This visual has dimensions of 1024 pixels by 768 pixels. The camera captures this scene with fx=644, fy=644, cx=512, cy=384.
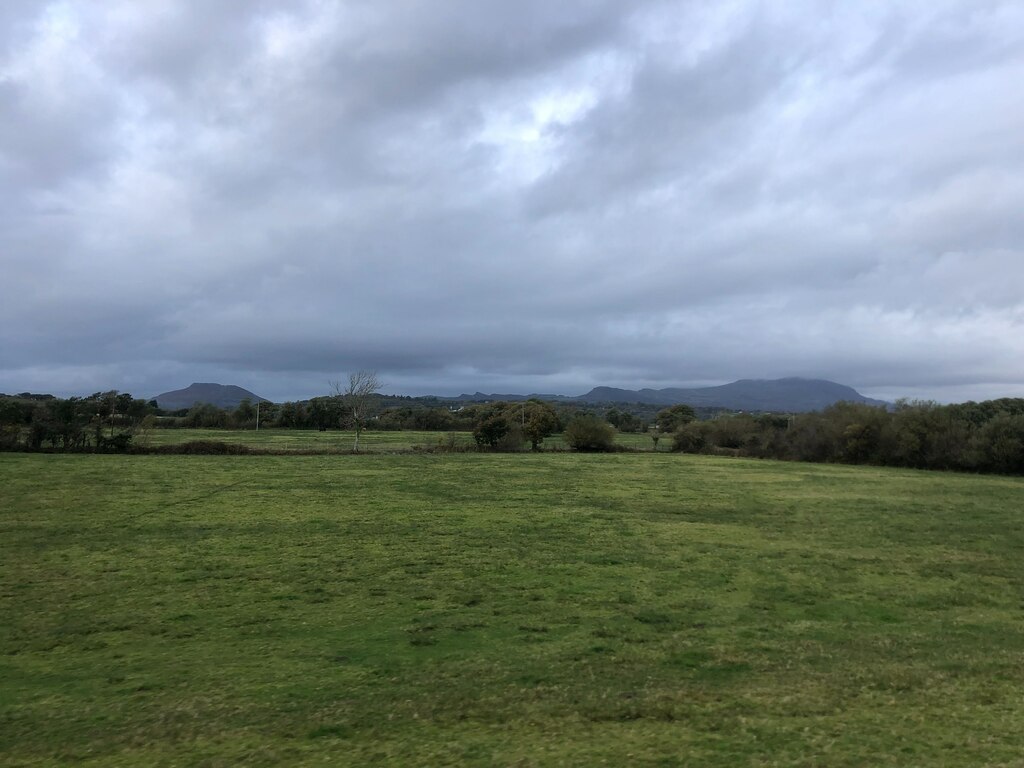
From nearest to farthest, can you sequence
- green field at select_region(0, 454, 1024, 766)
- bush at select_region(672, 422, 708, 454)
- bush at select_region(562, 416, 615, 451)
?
green field at select_region(0, 454, 1024, 766)
bush at select_region(562, 416, 615, 451)
bush at select_region(672, 422, 708, 454)

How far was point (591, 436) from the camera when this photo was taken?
47.8m

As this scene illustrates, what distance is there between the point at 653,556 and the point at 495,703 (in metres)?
6.99

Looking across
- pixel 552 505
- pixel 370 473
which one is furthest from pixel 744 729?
pixel 370 473

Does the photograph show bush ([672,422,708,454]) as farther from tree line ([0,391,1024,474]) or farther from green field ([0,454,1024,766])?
green field ([0,454,1024,766])

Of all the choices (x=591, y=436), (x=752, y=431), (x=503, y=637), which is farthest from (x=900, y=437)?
(x=503, y=637)

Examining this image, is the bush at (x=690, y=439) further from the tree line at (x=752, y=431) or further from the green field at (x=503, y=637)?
the green field at (x=503, y=637)

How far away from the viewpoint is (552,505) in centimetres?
1805

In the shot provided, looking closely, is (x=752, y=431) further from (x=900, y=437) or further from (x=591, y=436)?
(x=900, y=437)

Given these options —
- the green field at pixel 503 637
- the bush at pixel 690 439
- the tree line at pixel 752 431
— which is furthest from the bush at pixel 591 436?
the green field at pixel 503 637

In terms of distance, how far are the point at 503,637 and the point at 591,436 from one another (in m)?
41.4

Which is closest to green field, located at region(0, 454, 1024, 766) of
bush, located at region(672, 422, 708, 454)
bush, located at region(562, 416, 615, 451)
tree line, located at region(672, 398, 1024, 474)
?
tree line, located at region(672, 398, 1024, 474)

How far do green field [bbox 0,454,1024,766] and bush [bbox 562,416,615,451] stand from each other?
31343 millimetres

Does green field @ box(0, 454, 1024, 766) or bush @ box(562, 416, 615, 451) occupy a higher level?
bush @ box(562, 416, 615, 451)

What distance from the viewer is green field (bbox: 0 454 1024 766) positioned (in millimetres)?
4316
